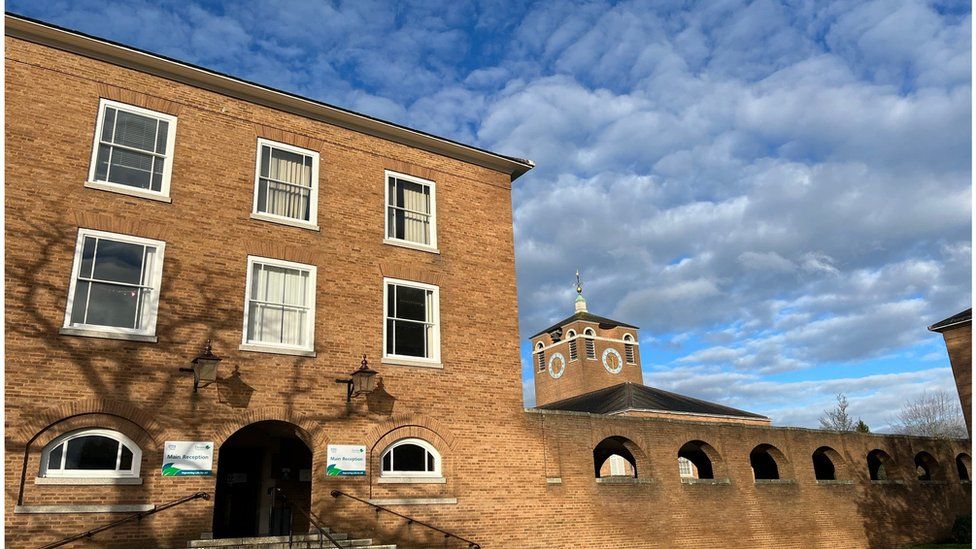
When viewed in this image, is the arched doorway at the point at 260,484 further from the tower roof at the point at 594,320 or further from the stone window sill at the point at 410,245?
the tower roof at the point at 594,320

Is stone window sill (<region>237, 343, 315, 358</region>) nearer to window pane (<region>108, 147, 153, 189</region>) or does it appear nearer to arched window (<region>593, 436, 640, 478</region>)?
window pane (<region>108, 147, 153, 189</region>)

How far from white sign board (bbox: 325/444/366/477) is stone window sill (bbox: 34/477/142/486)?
11.4 feet

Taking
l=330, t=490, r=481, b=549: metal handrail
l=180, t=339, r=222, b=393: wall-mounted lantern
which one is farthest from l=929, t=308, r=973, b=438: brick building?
l=180, t=339, r=222, b=393: wall-mounted lantern

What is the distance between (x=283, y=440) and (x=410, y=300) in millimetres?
4716

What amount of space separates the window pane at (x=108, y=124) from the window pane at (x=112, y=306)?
322 cm

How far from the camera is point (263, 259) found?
14367 mm

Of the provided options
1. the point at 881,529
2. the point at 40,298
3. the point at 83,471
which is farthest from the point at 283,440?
the point at 881,529

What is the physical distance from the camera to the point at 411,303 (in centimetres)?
1603

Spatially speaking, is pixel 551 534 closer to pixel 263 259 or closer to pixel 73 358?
pixel 263 259

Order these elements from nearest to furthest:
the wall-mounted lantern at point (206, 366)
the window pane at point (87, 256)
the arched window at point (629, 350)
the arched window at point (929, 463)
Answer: the wall-mounted lantern at point (206, 366) → the window pane at point (87, 256) → the arched window at point (929, 463) → the arched window at point (629, 350)

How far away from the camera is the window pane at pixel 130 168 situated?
536 inches

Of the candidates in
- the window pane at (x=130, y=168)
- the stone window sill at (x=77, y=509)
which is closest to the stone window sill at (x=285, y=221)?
the window pane at (x=130, y=168)

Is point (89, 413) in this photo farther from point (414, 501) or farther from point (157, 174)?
point (414, 501)

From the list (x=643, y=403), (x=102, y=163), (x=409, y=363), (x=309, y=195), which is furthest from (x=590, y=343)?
(x=102, y=163)
